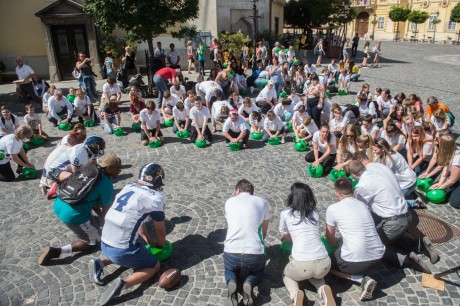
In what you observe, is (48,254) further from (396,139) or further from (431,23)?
(431,23)

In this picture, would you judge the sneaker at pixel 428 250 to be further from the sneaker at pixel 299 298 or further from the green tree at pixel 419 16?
the green tree at pixel 419 16

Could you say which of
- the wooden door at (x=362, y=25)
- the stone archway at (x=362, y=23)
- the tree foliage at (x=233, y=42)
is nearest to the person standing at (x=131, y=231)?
the tree foliage at (x=233, y=42)

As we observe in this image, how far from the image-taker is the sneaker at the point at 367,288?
4.18 metres

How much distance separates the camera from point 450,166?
6.43m

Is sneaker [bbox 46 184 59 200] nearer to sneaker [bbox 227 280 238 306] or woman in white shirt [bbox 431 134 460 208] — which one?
sneaker [bbox 227 280 238 306]

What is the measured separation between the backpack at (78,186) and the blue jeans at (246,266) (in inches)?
81.1

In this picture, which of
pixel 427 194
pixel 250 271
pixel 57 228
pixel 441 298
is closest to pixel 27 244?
→ pixel 57 228

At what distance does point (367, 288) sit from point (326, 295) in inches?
20.4

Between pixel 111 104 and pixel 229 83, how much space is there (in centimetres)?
487

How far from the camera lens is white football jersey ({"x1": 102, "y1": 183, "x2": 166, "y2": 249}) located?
14.1 ft

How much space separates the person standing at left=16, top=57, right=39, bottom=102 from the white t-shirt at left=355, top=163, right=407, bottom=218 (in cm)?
1384

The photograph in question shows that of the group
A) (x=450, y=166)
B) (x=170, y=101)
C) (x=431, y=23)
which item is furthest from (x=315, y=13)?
(x=450, y=166)

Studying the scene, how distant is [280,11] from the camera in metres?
31.5

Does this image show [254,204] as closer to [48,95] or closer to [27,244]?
[27,244]
